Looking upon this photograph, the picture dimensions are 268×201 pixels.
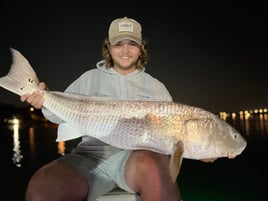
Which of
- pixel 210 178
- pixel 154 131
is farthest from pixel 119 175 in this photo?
pixel 210 178

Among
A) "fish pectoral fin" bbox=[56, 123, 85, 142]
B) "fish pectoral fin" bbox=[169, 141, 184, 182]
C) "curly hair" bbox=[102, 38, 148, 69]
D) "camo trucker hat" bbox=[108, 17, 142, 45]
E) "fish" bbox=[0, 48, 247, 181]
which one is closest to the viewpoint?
"fish pectoral fin" bbox=[169, 141, 184, 182]

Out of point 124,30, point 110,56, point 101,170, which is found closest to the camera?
point 101,170

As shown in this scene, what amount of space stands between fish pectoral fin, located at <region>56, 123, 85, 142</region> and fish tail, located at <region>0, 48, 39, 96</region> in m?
0.47

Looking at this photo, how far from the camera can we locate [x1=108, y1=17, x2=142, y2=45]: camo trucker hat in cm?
400

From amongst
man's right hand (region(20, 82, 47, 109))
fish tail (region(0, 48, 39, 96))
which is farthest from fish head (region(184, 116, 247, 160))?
fish tail (region(0, 48, 39, 96))

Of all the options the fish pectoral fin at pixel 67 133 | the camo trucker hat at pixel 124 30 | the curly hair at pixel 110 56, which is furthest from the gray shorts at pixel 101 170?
the camo trucker hat at pixel 124 30

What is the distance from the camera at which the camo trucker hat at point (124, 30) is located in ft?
13.1

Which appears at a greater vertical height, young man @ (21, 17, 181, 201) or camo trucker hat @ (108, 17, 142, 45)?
camo trucker hat @ (108, 17, 142, 45)

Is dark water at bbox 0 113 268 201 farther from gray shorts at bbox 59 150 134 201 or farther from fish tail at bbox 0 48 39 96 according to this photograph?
fish tail at bbox 0 48 39 96

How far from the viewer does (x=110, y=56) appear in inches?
167

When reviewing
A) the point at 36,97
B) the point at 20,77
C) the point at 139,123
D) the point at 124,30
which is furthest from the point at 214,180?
the point at 20,77

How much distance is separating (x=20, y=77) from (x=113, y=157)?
1169 mm

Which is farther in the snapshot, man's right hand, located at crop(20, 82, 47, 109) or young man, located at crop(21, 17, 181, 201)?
man's right hand, located at crop(20, 82, 47, 109)

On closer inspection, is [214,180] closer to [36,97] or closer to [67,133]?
[67,133]
